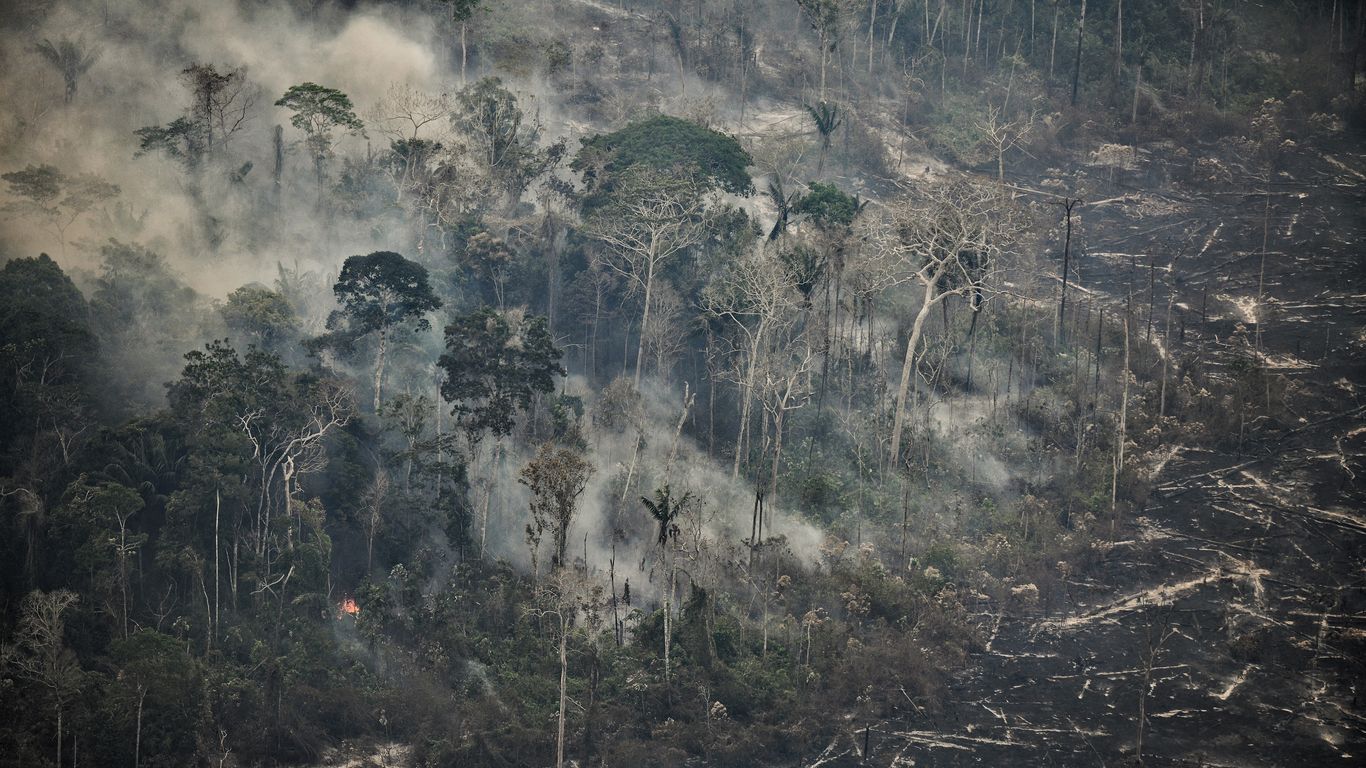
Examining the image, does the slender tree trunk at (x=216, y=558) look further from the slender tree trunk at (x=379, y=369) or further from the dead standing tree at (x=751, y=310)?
the dead standing tree at (x=751, y=310)

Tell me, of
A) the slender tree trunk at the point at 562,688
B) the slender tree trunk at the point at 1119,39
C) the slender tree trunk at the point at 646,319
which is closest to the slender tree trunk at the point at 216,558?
the slender tree trunk at the point at 562,688

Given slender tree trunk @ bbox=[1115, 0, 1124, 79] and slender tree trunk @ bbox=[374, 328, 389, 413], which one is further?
slender tree trunk @ bbox=[1115, 0, 1124, 79]

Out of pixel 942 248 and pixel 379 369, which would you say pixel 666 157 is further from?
pixel 379 369

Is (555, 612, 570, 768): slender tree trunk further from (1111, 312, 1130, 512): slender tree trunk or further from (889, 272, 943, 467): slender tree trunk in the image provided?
(1111, 312, 1130, 512): slender tree trunk

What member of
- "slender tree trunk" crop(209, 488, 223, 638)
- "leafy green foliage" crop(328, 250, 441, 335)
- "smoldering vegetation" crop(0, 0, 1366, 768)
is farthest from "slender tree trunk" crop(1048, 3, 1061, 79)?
"slender tree trunk" crop(209, 488, 223, 638)

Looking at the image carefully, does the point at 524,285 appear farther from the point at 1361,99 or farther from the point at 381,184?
the point at 1361,99

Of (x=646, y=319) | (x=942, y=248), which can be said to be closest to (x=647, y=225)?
(x=646, y=319)
